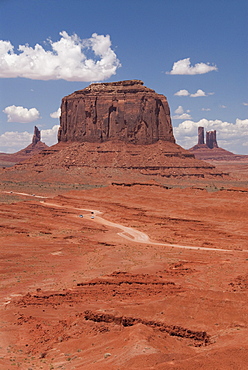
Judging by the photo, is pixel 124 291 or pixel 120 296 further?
pixel 124 291

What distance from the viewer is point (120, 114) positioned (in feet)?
477

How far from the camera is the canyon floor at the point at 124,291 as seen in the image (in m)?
17.5

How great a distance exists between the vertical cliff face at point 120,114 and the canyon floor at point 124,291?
272 feet

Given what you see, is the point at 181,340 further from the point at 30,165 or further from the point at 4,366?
the point at 30,165

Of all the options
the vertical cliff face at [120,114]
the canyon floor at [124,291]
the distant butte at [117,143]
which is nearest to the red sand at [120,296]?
the canyon floor at [124,291]

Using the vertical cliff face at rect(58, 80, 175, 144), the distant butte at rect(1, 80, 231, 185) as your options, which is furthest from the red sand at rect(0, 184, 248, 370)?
the vertical cliff face at rect(58, 80, 175, 144)

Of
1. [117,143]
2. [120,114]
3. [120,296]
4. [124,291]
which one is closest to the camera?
[120,296]

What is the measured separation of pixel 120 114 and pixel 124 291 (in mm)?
121736

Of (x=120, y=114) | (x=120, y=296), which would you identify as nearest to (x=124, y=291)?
(x=120, y=296)

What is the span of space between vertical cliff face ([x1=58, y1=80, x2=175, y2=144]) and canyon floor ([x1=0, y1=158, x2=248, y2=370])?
8303 cm

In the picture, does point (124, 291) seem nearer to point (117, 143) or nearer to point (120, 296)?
point (120, 296)

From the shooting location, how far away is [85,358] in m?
17.6

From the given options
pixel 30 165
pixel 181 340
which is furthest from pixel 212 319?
pixel 30 165

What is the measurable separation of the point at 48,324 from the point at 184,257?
1952 cm
